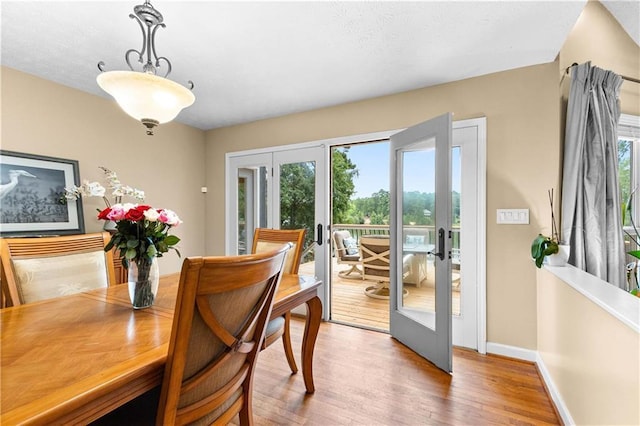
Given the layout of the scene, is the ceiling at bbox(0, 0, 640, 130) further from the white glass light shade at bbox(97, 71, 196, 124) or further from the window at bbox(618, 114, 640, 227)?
the window at bbox(618, 114, 640, 227)

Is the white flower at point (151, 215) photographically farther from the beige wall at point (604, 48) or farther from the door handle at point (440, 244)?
the beige wall at point (604, 48)

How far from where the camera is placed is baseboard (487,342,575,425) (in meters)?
1.62

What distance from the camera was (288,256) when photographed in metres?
2.24

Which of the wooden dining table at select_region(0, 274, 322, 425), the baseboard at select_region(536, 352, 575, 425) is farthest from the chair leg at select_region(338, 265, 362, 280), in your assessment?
the wooden dining table at select_region(0, 274, 322, 425)

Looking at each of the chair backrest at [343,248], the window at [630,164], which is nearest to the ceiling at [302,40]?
the window at [630,164]

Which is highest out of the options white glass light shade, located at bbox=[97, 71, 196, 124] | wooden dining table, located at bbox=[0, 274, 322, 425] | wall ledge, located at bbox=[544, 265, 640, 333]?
white glass light shade, located at bbox=[97, 71, 196, 124]

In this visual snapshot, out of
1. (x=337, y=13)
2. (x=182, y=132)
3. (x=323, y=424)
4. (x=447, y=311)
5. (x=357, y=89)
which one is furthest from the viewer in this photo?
(x=182, y=132)

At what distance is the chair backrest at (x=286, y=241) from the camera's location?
2.25 meters

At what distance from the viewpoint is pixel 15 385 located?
2.38 ft

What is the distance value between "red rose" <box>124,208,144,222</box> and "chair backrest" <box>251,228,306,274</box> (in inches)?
42.8

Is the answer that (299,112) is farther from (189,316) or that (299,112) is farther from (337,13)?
(189,316)

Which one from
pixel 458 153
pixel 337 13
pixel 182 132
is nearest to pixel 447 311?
pixel 458 153

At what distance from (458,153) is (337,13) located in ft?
5.17

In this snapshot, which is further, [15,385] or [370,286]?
[370,286]
